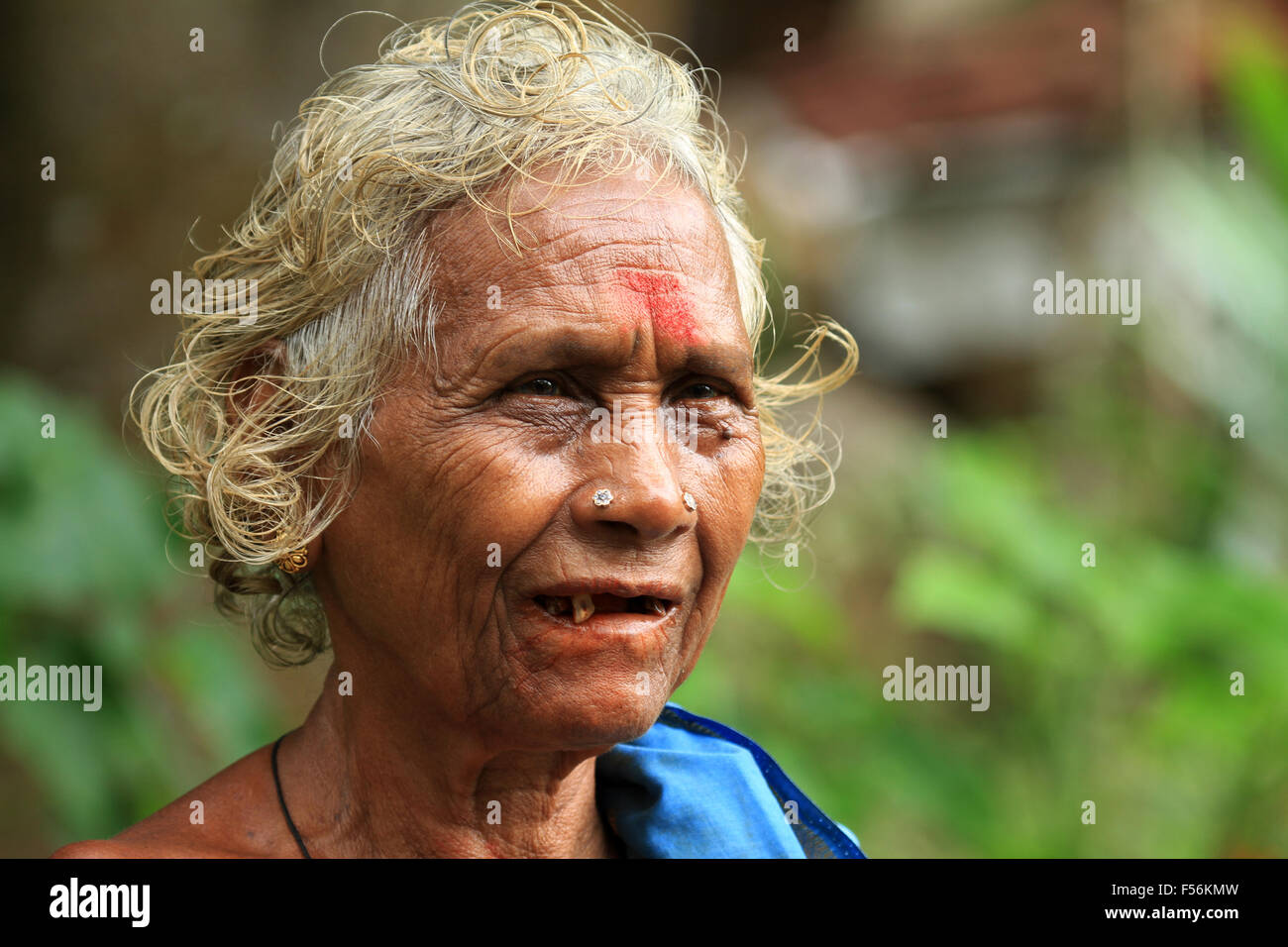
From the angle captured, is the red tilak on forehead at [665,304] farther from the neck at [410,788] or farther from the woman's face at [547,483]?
the neck at [410,788]

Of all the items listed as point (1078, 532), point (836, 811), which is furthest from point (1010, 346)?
point (836, 811)

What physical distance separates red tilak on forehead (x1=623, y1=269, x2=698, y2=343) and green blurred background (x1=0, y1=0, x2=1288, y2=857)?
3.16 feet

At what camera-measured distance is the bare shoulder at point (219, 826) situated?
6.44 ft

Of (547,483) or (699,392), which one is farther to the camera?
(699,392)

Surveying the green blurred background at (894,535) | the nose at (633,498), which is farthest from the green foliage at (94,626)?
the nose at (633,498)

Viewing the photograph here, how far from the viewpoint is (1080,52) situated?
317 inches

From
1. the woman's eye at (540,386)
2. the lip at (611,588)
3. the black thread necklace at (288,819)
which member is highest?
the woman's eye at (540,386)

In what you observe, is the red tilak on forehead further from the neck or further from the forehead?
the neck

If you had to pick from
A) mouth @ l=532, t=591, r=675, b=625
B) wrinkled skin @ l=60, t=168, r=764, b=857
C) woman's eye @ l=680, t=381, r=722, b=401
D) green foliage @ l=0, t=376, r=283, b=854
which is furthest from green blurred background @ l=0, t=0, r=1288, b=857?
mouth @ l=532, t=591, r=675, b=625

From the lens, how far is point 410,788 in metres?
2.11

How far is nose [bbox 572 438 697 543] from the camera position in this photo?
1822 millimetres

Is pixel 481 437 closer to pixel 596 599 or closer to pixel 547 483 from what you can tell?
pixel 547 483

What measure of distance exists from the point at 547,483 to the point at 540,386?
0.17 metres

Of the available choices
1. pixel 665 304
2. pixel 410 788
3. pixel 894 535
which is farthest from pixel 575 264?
pixel 894 535
